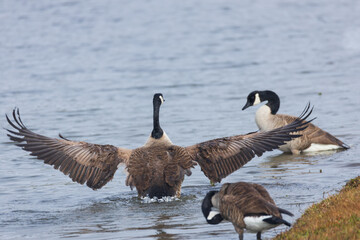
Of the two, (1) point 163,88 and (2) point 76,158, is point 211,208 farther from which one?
(1) point 163,88

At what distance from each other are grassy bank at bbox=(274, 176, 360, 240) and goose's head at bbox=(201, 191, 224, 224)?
0.68 m

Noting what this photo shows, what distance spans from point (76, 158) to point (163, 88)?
32.5ft

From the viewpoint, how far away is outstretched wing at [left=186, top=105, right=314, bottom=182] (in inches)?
408

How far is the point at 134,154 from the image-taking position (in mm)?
10609

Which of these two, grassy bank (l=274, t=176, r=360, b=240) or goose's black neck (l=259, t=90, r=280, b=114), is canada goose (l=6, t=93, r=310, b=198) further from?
goose's black neck (l=259, t=90, r=280, b=114)

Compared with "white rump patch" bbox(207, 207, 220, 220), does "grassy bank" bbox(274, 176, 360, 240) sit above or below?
below

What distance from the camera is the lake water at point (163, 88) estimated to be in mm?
9703

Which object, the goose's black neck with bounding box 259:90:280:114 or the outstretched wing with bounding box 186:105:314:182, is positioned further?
the goose's black neck with bounding box 259:90:280:114

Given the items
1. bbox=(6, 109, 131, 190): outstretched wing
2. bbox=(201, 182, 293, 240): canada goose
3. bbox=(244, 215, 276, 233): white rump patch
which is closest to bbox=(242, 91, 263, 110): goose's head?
bbox=(6, 109, 131, 190): outstretched wing

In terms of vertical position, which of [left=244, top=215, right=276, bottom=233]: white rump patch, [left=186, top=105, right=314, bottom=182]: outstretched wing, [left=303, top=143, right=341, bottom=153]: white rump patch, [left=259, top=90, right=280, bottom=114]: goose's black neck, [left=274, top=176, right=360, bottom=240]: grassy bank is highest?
[left=259, top=90, right=280, bottom=114]: goose's black neck

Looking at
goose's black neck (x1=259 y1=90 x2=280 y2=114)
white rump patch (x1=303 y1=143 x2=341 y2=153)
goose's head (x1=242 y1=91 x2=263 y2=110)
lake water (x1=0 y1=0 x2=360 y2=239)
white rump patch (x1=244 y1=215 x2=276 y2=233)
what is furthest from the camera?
goose's head (x1=242 y1=91 x2=263 y2=110)

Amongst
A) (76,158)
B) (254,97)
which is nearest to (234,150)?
(76,158)

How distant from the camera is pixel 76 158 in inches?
412

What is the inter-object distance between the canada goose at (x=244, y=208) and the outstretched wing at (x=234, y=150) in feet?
9.40
